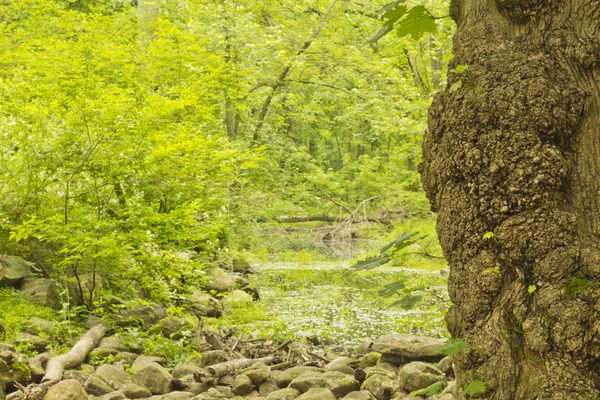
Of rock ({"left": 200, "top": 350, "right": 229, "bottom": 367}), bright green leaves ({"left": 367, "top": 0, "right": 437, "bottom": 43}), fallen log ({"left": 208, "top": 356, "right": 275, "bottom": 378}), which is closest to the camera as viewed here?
bright green leaves ({"left": 367, "top": 0, "right": 437, "bottom": 43})

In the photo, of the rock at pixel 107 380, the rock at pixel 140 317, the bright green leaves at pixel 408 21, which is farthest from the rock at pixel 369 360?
the bright green leaves at pixel 408 21

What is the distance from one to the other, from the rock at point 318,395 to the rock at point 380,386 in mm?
472

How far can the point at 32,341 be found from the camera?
705cm

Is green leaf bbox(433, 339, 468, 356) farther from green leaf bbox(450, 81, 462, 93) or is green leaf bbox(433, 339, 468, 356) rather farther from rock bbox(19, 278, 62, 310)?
rock bbox(19, 278, 62, 310)

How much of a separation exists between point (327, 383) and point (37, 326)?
334 cm

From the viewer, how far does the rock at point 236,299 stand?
1098 cm

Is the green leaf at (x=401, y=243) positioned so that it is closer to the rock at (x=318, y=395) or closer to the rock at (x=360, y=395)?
the rock at (x=318, y=395)

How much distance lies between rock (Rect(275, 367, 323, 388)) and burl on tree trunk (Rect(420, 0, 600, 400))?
14.8 ft

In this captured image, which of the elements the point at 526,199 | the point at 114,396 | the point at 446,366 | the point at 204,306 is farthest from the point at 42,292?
the point at 526,199

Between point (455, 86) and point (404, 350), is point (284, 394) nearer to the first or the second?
point (404, 350)

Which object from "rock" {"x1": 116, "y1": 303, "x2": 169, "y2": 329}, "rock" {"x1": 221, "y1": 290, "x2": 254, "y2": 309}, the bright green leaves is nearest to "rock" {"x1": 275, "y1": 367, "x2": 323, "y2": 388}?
"rock" {"x1": 116, "y1": 303, "x2": 169, "y2": 329}

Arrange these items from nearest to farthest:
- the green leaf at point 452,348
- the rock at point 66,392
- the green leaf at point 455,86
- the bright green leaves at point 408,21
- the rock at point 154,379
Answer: the green leaf at point 452,348 < the green leaf at point 455,86 < the bright green leaves at point 408,21 < the rock at point 66,392 < the rock at point 154,379

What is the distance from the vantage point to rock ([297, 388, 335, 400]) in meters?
5.75

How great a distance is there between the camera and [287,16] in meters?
18.7
